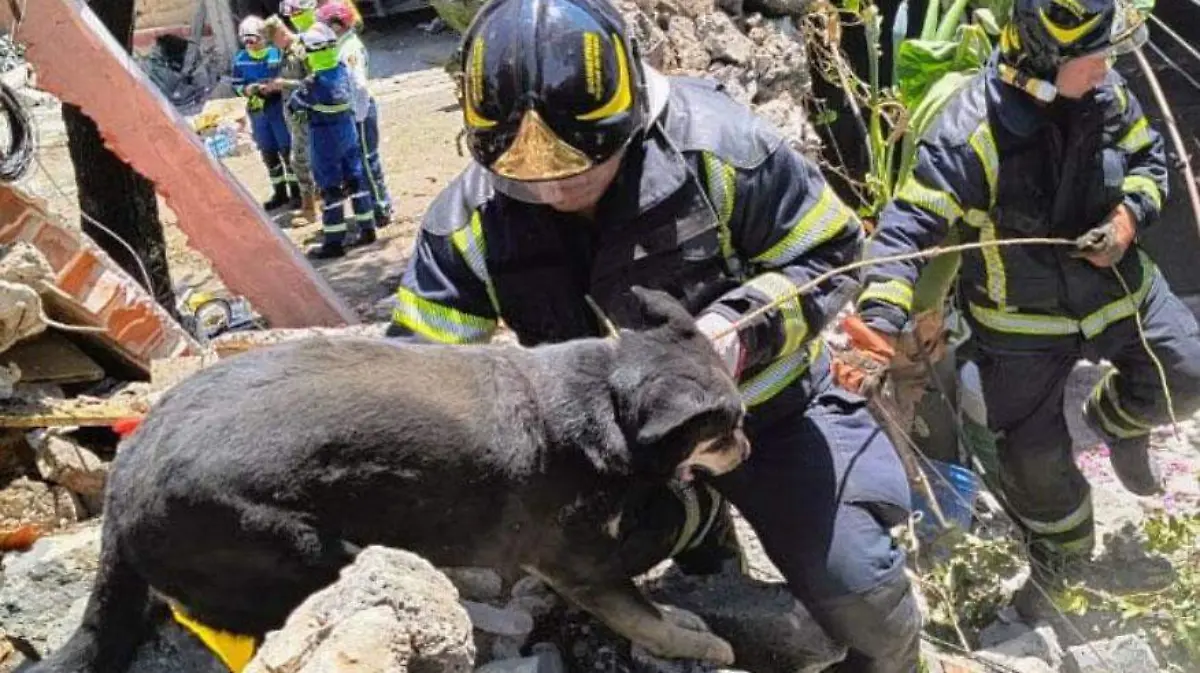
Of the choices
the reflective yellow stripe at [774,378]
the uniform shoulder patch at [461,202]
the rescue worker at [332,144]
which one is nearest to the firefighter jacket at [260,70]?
the rescue worker at [332,144]

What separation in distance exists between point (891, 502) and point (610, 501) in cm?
75

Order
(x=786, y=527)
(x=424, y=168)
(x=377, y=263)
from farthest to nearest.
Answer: (x=424, y=168) < (x=377, y=263) < (x=786, y=527)

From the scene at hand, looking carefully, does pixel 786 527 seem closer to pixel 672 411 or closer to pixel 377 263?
pixel 672 411

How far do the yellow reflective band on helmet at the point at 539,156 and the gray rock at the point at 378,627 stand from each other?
0.95m

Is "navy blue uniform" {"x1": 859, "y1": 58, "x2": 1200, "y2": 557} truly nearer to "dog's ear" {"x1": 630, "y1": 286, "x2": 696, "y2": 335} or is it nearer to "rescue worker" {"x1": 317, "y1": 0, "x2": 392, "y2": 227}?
"dog's ear" {"x1": 630, "y1": 286, "x2": 696, "y2": 335}

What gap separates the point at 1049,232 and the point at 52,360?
3.47 m

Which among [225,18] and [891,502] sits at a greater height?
[891,502]

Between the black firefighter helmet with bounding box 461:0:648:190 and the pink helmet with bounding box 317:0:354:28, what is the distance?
28.4 feet

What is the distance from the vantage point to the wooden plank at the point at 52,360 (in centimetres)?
452

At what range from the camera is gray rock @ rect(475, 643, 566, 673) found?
2.99 meters

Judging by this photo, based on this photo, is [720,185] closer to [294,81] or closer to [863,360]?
[863,360]

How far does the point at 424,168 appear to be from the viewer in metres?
12.6

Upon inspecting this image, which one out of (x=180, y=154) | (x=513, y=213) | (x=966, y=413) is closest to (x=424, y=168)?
(x=180, y=154)

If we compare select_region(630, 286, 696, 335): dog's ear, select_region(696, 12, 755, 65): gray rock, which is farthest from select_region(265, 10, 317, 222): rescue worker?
select_region(630, 286, 696, 335): dog's ear
